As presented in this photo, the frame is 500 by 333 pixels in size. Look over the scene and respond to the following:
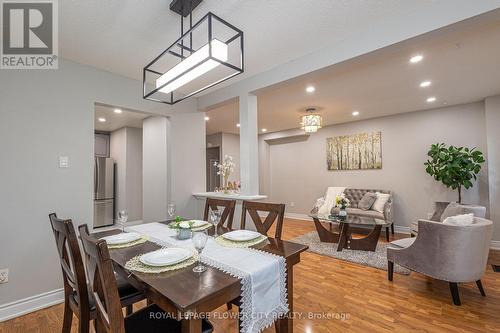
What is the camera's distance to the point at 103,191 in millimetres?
5684

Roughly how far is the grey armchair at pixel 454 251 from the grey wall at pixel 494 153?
7.64ft

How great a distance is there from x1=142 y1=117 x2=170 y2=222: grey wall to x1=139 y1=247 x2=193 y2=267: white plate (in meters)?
2.24

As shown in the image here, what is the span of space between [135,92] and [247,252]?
275cm

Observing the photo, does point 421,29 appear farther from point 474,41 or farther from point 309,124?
point 309,124

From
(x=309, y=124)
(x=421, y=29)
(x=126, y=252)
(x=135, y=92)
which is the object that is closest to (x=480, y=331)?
(x=421, y=29)

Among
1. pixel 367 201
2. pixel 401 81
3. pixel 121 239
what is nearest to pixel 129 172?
pixel 121 239

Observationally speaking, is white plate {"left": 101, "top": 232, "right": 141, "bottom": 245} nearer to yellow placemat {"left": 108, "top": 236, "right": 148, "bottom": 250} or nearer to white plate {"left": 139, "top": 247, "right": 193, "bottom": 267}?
yellow placemat {"left": 108, "top": 236, "right": 148, "bottom": 250}

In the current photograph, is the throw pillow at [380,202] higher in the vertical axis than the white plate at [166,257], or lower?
lower

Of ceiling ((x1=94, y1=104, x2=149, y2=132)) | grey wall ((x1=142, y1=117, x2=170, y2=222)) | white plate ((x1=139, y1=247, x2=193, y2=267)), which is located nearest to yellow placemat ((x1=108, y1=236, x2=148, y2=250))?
white plate ((x1=139, y1=247, x2=193, y2=267))

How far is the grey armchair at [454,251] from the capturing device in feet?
7.35

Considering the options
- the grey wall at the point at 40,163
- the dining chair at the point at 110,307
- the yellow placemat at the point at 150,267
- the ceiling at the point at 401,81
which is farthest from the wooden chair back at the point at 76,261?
the ceiling at the point at 401,81

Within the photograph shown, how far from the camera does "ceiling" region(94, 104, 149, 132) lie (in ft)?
14.3

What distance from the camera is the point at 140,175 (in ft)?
19.3

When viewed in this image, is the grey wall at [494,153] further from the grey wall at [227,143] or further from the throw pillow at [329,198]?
the grey wall at [227,143]
